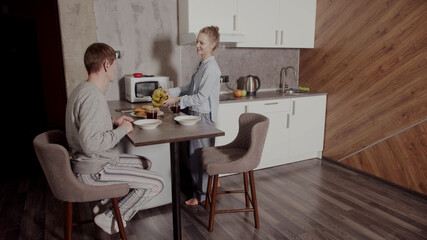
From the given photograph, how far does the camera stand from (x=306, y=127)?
3760 mm

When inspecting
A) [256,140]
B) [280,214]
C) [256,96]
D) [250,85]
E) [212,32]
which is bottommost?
[280,214]

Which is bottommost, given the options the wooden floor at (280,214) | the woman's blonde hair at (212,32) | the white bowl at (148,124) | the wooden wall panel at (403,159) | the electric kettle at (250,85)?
the wooden floor at (280,214)

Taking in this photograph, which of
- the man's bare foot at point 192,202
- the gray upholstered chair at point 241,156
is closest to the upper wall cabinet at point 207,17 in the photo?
the gray upholstered chair at point 241,156

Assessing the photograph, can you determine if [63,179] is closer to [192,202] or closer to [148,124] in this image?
[148,124]

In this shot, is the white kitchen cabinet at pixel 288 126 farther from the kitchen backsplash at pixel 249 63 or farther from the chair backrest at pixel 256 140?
the chair backrest at pixel 256 140

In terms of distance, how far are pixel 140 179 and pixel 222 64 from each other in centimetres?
219

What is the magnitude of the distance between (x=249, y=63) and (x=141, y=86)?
149cm

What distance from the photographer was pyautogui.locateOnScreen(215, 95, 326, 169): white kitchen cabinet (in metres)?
3.30

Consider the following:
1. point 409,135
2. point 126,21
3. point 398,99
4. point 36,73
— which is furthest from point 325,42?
point 36,73

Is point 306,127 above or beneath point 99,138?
beneath

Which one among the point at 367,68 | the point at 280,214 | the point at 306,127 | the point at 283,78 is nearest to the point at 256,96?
the point at 283,78

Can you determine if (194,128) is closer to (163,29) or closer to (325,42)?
(163,29)

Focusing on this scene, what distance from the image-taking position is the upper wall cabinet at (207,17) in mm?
3071

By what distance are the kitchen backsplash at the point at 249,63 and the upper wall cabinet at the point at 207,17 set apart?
31 cm
